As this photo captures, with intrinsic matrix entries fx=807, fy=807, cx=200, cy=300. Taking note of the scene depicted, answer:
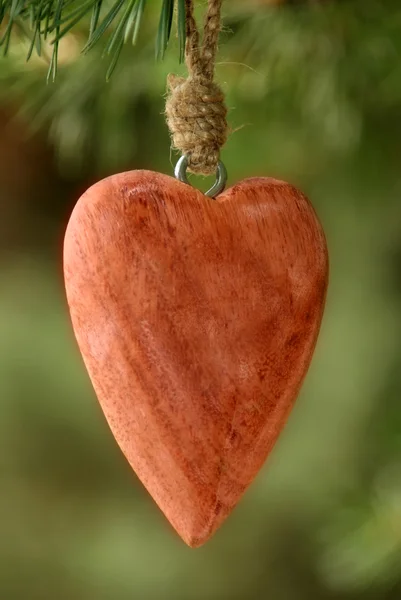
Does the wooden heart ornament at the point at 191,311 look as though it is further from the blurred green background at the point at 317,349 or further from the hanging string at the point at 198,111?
the blurred green background at the point at 317,349

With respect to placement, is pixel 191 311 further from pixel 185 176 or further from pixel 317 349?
pixel 317 349

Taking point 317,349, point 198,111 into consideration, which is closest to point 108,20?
point 198,111

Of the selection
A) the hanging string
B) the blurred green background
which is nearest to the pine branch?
the hanging string

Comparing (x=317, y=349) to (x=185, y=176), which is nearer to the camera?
(x=185, y=176)

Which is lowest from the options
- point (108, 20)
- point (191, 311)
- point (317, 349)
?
point (317, 349)

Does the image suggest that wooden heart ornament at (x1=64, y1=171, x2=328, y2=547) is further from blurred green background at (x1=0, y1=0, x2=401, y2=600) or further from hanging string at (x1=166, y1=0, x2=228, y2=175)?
blurred green background at (x1=0, y1=0, x2=401, y2=600)

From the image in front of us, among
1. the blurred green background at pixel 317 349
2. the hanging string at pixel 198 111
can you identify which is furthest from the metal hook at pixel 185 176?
the blurred green background at pixel 317 349

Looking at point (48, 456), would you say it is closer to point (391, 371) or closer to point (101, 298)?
point (391, 371)

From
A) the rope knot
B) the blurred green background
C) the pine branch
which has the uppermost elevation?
the pine branch
